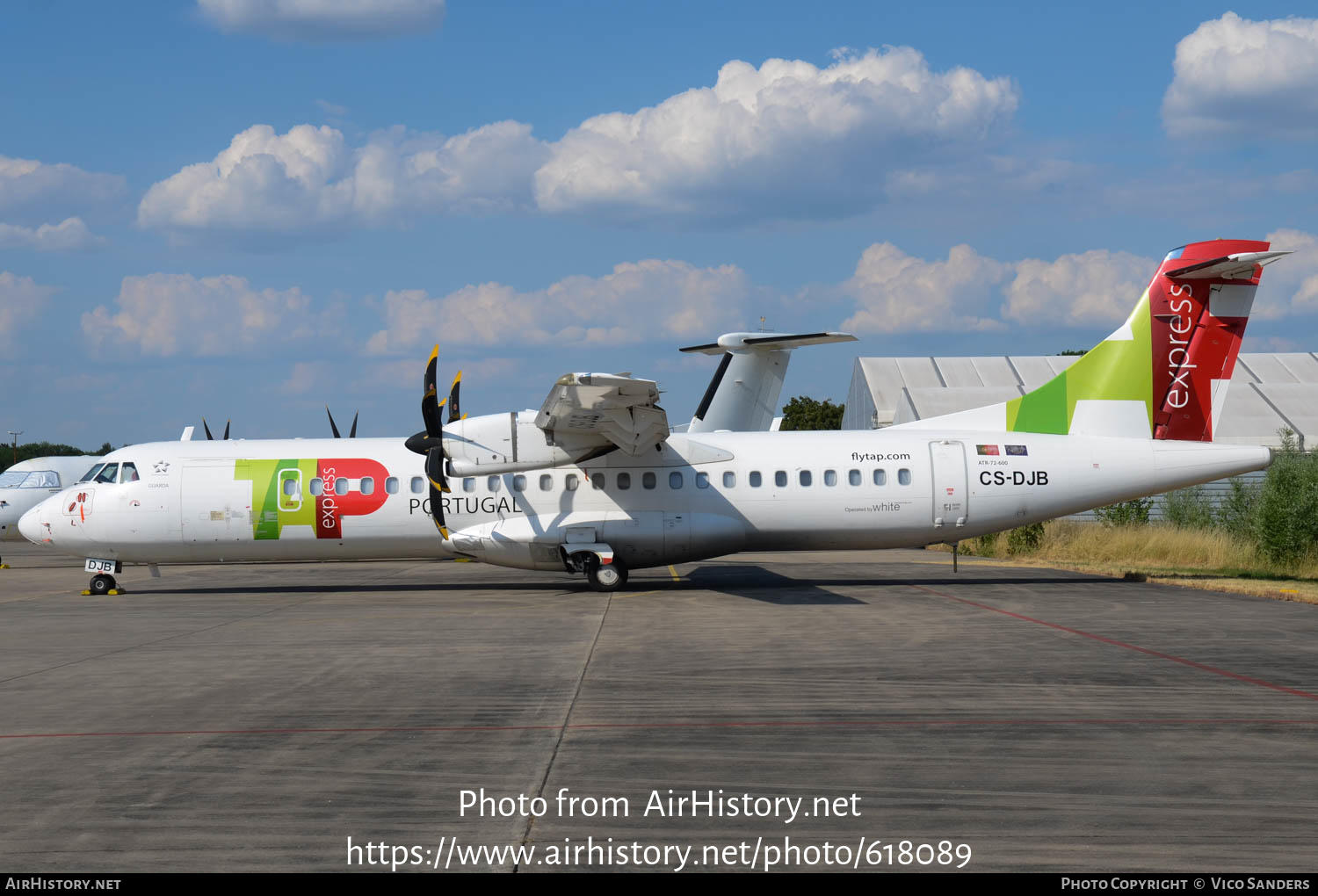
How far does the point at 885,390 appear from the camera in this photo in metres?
47.4

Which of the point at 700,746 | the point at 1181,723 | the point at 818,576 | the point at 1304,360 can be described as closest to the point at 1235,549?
the point at 818,576

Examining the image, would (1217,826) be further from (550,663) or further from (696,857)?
(550,663)

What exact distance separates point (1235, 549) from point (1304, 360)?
26.3 metres

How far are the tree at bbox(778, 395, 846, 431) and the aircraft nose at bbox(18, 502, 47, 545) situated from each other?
5985 centimetres

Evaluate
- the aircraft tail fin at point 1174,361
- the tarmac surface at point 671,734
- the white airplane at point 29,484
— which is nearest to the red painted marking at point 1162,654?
the tarmac surface at point 671,734

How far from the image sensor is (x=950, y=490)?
19.3 metres

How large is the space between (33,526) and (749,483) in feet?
46.0

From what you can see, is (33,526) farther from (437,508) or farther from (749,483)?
(749,483)

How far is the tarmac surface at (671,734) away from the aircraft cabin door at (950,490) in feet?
10.6

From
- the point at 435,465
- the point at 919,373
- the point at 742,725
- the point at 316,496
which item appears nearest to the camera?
the point at 742,725

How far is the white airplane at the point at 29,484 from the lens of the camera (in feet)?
100

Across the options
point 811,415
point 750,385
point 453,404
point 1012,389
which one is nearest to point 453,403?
point 453,404

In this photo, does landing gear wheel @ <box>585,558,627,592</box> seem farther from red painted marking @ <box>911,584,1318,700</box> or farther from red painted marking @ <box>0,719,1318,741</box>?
red painted marking @ <box>0,719,1318,741</box>

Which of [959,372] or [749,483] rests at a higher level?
[959,372]
